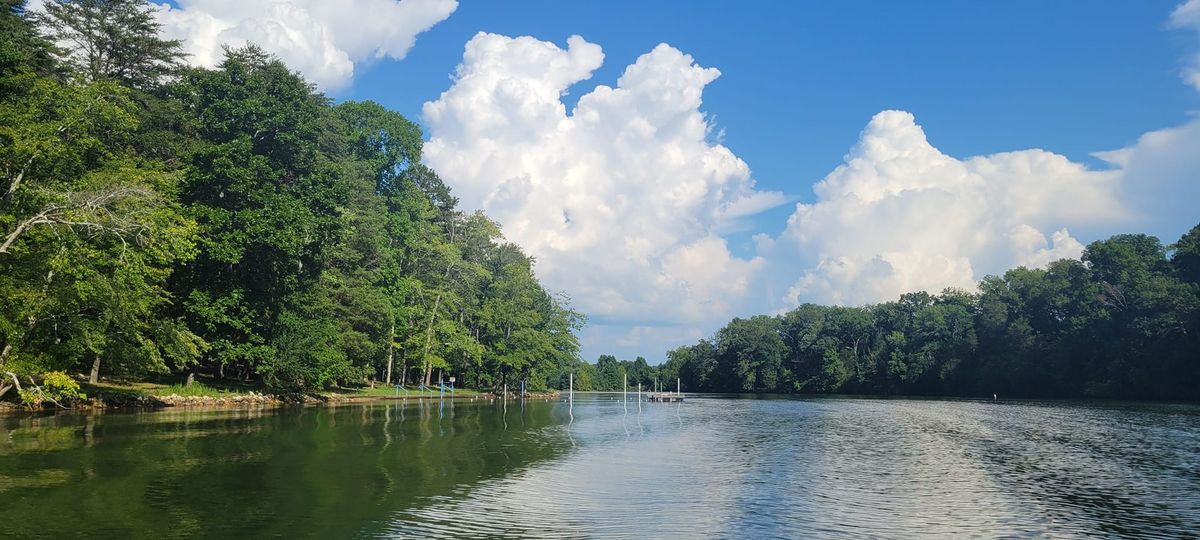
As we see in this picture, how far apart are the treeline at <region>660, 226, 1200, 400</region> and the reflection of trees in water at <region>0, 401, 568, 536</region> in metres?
84.7

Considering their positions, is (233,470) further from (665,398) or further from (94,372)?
(665,398)

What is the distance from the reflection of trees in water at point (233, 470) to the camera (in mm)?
15141

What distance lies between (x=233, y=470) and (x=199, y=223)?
105 ft

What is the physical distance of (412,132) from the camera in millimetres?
84375

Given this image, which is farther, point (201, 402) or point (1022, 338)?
point (1022, 338)

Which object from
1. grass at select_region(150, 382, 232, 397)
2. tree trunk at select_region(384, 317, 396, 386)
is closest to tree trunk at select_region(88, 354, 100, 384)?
grass at select_region(150, 382, 232, 397)

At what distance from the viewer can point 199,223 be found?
48.6 metres

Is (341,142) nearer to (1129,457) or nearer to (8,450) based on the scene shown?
(8,450)

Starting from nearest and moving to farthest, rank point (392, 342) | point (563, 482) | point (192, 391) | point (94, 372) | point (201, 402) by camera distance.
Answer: point (563, 482), point (94, 372), point (201, 402), point (192, 391), point (392, 342)

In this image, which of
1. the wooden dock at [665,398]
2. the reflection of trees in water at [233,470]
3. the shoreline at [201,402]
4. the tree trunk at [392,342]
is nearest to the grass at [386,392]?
the shoreline at [201,402]

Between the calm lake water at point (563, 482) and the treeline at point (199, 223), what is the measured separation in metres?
6.44

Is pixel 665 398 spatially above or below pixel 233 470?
above

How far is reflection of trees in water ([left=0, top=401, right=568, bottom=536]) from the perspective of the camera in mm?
15141

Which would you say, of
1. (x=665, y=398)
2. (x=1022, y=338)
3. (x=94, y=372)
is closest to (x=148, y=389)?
(x=94, y=372)
